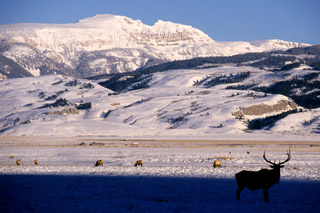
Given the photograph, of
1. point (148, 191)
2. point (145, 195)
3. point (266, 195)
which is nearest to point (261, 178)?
point (266, 195)

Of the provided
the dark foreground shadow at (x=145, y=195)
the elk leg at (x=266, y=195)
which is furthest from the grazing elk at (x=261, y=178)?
the dark foreground shadow at (x=145, y=195)

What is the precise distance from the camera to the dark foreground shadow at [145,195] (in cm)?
2223

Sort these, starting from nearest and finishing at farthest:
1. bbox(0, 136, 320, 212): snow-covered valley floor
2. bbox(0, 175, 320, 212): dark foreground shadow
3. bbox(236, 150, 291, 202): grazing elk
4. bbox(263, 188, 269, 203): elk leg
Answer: bbox(236, 150, 291, 202): grazing elk
bbox(0, 175, 320, 212): dark foreground shadow
bbox(0, 136, 320, 212): snow-covered valley floor
bbox(263, 188, 269, 203): elk leg

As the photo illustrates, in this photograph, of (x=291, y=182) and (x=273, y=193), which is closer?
(x=273, y=193)

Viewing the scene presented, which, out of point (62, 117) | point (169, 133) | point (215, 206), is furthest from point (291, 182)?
point (62, 117)

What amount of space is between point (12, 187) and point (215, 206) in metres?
14.8

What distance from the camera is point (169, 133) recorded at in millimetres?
148000

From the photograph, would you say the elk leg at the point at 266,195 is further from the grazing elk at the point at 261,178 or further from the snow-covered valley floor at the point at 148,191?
the grazing elk at the point at 261,178

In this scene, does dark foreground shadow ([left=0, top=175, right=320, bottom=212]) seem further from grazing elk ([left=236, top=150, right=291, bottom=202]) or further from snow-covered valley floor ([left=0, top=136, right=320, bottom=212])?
grazing elk ([left=236, top=150, right=291, bottom=202])

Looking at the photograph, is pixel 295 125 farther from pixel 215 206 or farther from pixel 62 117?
pixel 215 206

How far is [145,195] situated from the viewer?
26453mm

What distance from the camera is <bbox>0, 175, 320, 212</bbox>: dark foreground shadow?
2223cm

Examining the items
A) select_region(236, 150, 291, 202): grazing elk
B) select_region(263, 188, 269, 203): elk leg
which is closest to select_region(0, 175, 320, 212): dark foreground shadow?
select_region(263, 188, 269, 203): elk leg

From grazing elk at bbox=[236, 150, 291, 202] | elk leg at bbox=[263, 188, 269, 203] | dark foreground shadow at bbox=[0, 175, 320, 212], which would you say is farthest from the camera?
elk leg at bbox=[263, 188, 269, 203]
